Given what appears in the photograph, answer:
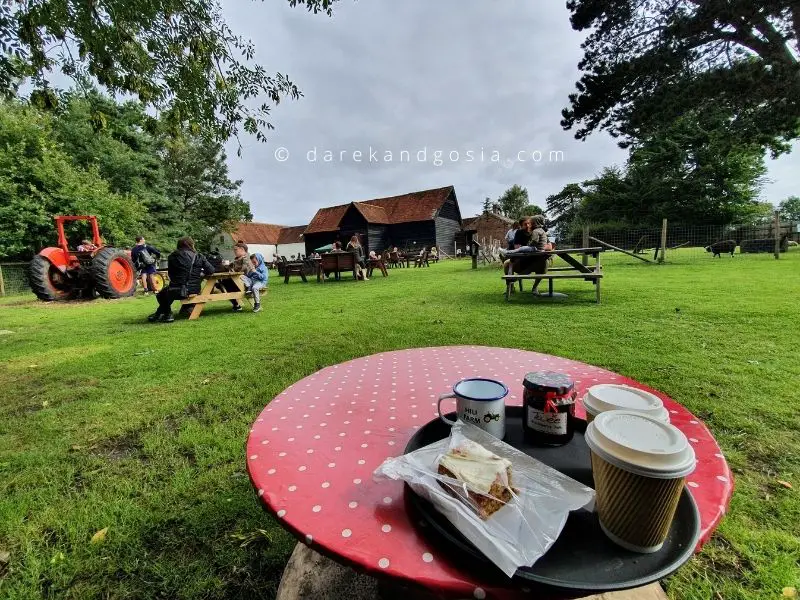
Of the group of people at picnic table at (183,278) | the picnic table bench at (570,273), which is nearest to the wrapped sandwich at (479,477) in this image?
the picnic table bench at (570,273)

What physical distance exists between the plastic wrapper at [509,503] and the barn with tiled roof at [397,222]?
29460 mm

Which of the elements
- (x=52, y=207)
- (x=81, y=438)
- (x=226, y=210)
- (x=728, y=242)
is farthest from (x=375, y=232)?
(x=81, y=438)

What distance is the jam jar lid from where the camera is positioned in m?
0.89

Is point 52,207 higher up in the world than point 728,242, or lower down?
higher up

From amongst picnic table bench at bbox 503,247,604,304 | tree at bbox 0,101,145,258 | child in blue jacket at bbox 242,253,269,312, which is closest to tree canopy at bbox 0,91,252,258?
tree at bbox 0,101,145,258

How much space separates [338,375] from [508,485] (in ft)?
3.41

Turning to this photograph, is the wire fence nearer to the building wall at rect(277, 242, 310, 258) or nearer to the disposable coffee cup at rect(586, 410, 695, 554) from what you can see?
the disposable coffee cup at rect(586, 410, 695, 554)

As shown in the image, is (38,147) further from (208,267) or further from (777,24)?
(777,24)

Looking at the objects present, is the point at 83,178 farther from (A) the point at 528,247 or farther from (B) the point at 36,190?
(A) the point at 528,247

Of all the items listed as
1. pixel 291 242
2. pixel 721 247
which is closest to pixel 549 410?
pixel 721 247

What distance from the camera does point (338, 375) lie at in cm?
160

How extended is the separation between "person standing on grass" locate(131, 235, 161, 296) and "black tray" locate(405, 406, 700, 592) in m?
13.4

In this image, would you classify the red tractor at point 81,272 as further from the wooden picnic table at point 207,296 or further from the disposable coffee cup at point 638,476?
the disposable coffee cup at point 638,476

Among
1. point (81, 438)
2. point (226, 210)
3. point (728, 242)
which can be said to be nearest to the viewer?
point (81, 438)
